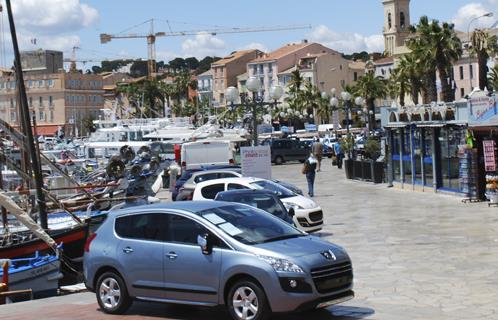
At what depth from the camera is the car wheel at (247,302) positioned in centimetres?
1041

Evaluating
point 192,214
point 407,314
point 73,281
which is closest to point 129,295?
point 192,214

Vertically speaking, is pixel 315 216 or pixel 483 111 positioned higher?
pixel 483 111

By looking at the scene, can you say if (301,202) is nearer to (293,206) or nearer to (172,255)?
(293,206)

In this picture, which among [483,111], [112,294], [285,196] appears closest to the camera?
[112,294]

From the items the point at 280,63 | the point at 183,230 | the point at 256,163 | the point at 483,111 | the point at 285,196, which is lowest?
the point at 285,196

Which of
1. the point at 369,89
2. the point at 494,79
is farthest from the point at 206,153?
the point at 369,89

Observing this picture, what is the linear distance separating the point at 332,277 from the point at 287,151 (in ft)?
170

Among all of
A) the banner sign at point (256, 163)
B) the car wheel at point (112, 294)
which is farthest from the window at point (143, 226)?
the banner sign at point (256, 163)

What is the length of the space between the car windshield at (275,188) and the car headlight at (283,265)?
11330mm

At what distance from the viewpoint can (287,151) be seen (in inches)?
2462

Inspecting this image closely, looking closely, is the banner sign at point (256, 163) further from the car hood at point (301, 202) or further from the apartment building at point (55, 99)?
the apartment building at point (55, 99)

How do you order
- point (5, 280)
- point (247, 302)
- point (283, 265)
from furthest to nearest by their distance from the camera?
point (5, 280) → point (247, 302) → point (283, 265)

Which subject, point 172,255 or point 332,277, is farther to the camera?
point 172,255

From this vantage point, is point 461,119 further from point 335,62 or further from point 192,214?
point 335,62
